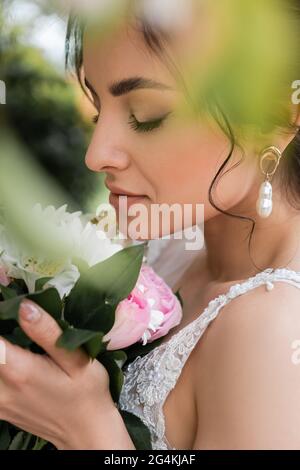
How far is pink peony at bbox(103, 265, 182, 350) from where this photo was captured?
2.62 ft

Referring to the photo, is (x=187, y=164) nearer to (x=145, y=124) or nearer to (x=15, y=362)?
(x=145, y=124)

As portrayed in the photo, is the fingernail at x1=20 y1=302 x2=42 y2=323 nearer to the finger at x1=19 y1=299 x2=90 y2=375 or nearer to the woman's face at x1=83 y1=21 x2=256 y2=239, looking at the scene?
the finger at x1=19 y1=299 x2=90 y2=375

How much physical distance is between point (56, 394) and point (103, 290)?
133mm

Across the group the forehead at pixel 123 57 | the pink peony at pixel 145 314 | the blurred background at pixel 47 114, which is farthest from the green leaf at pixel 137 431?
the blurred background at pixel 47 114

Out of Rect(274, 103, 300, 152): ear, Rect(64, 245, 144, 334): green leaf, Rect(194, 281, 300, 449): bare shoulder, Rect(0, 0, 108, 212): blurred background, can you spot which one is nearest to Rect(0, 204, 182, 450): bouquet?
Rect(64, 245, 144, 334): green leaf

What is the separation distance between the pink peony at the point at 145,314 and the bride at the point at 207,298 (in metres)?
0.04

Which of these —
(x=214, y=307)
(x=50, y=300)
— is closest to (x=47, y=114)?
(x=214, y=307)

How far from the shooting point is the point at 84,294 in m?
0.77

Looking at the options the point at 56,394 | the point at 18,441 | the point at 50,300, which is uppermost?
the point at 50,300

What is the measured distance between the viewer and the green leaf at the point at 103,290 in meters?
0.77
